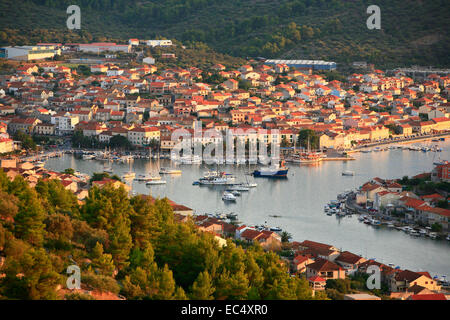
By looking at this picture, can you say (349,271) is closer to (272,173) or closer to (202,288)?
(202,288)

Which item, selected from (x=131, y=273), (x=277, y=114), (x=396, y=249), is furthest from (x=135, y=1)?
(x=131, y=273)

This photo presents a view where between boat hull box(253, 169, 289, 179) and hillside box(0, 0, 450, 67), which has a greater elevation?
hillside box(0, 0, 450, 67)

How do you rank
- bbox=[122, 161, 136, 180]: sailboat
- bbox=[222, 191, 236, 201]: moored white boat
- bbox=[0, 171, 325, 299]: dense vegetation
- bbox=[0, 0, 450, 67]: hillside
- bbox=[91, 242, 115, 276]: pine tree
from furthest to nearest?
bbox=[0, 0, 450, 67]: hillside < bbox=[122, 161, 136, 180]: sailboat < bbox=[222, 191, 236, 201]: moored white boat < bbox=[91, 242, 115, 276]: pine tree < bbox=[0, 171, 325, 299]: dense vegetation

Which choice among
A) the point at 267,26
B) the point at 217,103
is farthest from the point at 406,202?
the point at 267,26

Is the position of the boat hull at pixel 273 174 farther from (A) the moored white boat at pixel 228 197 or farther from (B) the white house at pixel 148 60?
(B) the white house at pixel 148 60

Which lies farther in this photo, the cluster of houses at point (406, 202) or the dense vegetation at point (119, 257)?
the cluster of houses at point (406, 202)

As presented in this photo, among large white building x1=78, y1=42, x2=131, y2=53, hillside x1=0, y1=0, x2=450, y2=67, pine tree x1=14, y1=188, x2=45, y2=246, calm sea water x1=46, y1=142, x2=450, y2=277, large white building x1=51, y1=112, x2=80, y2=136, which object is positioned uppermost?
Result: hillside x1=0, y1=0, x2=450, y2=67

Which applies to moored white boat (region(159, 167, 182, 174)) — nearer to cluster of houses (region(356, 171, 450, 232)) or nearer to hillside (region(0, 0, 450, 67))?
cluster of houses (region(356, 171, 450, 232))

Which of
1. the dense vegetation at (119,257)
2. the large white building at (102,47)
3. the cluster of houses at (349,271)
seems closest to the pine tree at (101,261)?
the dense vegetation at (119,257)

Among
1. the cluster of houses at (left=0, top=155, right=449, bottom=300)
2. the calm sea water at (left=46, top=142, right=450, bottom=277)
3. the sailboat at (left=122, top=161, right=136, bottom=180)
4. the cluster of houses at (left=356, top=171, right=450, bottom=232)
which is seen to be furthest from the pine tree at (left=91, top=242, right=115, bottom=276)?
the sailboat at (left=122, top=161, right=136, bottom=180)
